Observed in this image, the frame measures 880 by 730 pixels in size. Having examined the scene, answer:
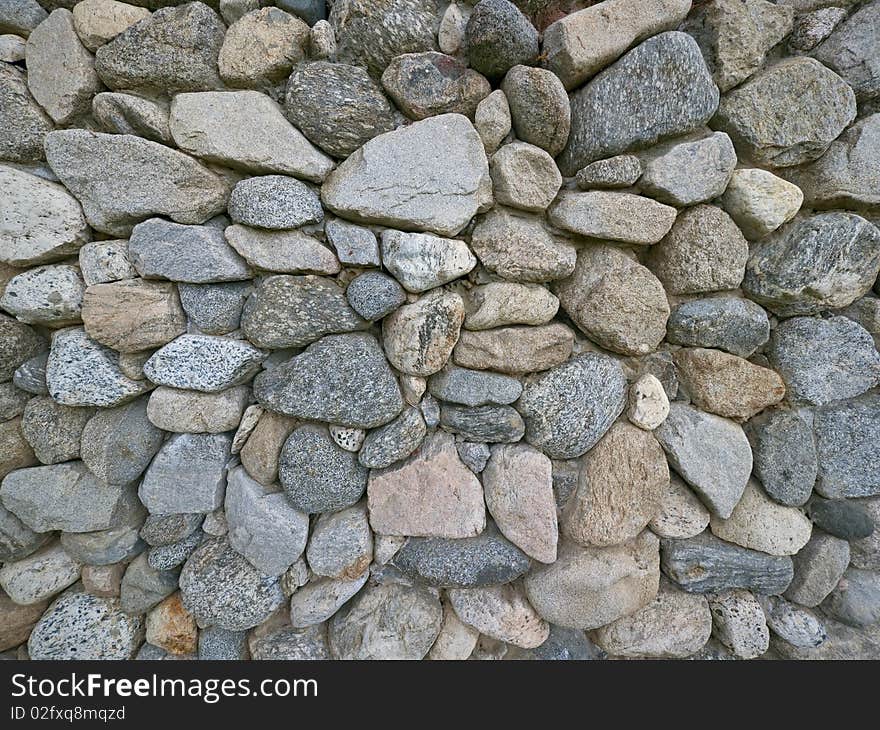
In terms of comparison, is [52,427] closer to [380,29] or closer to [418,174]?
[418,174]

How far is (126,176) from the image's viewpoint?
3.03 feet

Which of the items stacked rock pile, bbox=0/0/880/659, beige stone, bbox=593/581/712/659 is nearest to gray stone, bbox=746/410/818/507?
stacked rock pile, bbox=0/0/880/659

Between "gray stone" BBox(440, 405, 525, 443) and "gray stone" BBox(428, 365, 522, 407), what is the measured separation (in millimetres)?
25

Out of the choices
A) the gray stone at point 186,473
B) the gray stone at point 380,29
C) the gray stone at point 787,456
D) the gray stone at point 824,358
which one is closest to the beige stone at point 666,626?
the gray stone at point 787,456

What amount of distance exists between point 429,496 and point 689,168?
3.64 feet

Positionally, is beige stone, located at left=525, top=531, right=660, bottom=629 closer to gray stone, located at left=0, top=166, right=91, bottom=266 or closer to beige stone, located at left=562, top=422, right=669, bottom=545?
beige stone, located at left=562, top=422, right=669, bottom=545

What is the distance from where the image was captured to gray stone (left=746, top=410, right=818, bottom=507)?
109 cm

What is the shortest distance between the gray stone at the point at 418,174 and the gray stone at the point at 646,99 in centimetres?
32

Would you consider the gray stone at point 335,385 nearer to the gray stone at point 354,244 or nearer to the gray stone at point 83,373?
the gray stone at point 354,244

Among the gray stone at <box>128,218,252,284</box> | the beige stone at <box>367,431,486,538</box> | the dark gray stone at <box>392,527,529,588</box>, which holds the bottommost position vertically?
the dark gray stone at <box>392,527,529,588</box>

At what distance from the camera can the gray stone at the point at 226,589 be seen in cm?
107

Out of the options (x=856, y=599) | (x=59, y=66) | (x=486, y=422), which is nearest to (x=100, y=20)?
(x=59, y=66)

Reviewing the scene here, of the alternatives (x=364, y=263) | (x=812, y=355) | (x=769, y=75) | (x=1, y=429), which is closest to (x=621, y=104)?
(x=769, y=75)

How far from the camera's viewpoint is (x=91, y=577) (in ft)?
3.64
